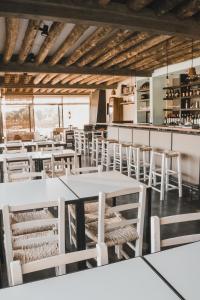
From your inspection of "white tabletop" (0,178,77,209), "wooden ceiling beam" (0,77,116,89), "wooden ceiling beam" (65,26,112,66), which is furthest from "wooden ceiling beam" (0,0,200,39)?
"wooden ceiling beam" (0,77,116,89)

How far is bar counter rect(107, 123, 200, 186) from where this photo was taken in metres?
5.09

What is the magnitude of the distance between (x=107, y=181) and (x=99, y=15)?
2.22m

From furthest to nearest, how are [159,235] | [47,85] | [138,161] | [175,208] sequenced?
[47,85], [138,161], [175,208], [159,235]

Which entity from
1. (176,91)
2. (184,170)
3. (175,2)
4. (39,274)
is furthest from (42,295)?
(176,91)

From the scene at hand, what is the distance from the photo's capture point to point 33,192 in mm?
2688

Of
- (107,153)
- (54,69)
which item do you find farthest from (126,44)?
(107,153)

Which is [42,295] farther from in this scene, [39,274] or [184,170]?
[184,170]

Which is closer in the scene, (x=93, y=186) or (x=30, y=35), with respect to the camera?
(x=93, y=186)

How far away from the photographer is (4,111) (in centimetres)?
1433

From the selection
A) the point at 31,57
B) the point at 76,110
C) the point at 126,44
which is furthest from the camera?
the point at 76,110

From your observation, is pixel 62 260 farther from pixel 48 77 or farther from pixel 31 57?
pixel 48 77

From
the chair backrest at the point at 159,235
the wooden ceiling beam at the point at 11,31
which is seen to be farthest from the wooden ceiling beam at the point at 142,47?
the chair backrest at the point at 159,235

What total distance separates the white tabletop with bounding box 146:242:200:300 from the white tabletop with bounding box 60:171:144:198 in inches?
45.4

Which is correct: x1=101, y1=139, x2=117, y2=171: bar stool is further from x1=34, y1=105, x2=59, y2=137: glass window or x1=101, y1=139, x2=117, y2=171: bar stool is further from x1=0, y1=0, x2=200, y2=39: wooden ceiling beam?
x1=34, y1=105, x2=59, y2=137: glass window
